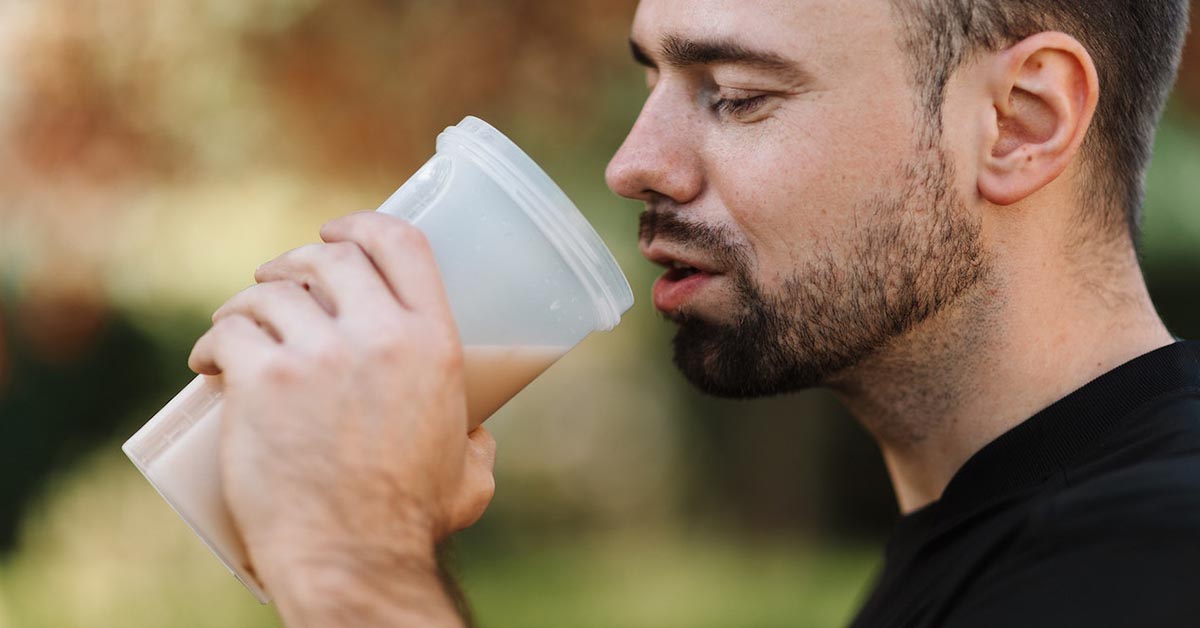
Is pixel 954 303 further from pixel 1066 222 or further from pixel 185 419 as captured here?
pixel 185 419

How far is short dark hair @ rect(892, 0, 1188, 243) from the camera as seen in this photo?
4.82 feet

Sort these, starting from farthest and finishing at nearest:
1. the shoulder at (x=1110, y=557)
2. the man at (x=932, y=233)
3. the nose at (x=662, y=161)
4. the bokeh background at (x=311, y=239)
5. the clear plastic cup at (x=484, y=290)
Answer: the bokeh background at (x=311, y=239)
the nose at (x=662, y=161)
the man at (x=932, y=233)
the clear plastic cup at (x=484, y=290)
the shoulder at (x=1110, y=557)

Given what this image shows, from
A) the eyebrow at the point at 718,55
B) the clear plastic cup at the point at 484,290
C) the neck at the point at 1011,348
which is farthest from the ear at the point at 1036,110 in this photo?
the clear plastic cup at the point at 484,290

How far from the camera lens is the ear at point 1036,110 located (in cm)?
146

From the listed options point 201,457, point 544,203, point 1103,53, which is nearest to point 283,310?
point 201,457

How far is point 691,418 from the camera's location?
407cm

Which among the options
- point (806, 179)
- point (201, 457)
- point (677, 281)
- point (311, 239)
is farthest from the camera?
point (311, 239)

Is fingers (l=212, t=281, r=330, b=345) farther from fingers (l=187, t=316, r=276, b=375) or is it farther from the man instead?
the man

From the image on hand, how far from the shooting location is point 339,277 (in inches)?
43.8

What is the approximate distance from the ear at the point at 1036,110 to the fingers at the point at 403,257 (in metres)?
0.75

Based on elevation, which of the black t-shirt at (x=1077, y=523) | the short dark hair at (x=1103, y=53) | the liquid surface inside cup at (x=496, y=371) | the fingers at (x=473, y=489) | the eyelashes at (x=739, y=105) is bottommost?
the black t-shirt at (x=1077, y=523)

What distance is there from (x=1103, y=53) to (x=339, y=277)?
1.04 meters

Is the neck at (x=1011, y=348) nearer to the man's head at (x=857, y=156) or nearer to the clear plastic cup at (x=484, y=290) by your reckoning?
the man's head at (x=857, y=156)

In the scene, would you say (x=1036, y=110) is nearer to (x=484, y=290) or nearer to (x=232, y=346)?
(x=484, y=290)
